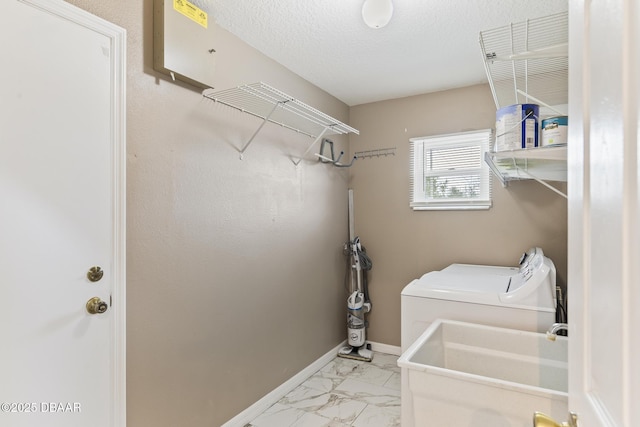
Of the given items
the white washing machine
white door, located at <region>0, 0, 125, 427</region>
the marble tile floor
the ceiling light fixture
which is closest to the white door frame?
white door, located at <region>0, 0, 125, 427</region>

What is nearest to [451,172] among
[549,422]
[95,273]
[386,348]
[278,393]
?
[386,348]

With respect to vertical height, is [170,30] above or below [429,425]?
above

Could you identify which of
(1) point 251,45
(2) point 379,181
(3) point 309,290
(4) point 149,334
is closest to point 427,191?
(2) point 379,181

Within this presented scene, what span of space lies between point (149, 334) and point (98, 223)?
22.5 inches

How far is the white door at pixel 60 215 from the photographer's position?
3.73ft

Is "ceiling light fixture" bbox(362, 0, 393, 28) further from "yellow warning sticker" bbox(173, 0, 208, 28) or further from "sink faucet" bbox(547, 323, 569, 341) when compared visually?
"sink faucet" bbox(547, 323, 569, 341)

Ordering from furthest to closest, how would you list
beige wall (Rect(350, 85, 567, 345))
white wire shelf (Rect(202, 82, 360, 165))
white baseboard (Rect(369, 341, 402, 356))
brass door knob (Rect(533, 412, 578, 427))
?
white baseboard (Rect(369, 341, 402, 356)) < beige wall (Rect(350, 85, 567, 345)) < white wire shelf (Rect(202, 82, 360, 165)) < brass door knob (Rect(533, 412, 578, 427))

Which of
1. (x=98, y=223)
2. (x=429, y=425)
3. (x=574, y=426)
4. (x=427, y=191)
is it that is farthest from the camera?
(x=427, y=191)

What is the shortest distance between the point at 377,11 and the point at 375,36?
1.43ft

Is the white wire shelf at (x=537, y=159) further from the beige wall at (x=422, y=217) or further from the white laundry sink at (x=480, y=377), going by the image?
the beige wall at (x=422, y=217)

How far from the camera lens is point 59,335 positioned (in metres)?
1.26

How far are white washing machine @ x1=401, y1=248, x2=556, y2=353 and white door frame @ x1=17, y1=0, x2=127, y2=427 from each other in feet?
4.81

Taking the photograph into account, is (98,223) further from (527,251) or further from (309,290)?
(527,251)

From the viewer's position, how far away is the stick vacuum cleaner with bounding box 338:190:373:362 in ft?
10.3
